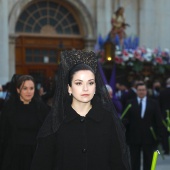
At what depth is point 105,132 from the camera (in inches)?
160

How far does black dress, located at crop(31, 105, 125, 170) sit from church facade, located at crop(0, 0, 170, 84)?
14.2 meters

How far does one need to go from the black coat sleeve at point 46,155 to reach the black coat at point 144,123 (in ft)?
15.2

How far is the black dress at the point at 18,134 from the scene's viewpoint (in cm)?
656

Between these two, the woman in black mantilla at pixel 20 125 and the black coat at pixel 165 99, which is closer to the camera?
the woman in black mantilla at pixel 20 125

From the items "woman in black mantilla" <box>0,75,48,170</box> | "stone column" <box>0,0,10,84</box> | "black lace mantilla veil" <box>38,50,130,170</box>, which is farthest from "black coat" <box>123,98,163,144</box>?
"stone column" <box>0,0,10,84</box>

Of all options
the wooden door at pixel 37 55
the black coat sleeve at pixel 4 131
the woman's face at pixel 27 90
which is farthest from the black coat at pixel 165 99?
the wooden door at pixel 37 55

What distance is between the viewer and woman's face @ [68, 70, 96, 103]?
3.89 meters

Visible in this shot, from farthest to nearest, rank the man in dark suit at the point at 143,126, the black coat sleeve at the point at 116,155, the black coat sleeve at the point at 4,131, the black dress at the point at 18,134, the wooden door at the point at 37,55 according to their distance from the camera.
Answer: the wooden door at the point at 37,55 < the man in dark suit at the point at 143,126 < the black coat sleeve at the point at 4,131 < the black dress at the point at 18,134 < the black coat sleeve at the point at 116,155

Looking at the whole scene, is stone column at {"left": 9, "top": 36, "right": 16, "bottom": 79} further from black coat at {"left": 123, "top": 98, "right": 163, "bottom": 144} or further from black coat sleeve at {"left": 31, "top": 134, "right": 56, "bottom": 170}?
black coat sleeve at {"left": 31, "top": 134, "right": 56, "bottom": 170}

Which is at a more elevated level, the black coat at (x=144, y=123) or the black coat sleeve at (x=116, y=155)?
the black coat sleeve at (x=116, y=155)

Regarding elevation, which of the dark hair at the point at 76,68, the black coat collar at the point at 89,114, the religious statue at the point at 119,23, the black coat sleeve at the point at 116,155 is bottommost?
the black coat sleeve at the point at 116,155

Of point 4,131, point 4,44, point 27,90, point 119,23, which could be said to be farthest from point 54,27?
point 4,131

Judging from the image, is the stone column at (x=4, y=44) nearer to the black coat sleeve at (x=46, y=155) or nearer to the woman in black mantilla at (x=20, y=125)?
the woman in black mantilla at (x=20, y=125)

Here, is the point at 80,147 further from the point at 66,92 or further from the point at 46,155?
the point at 66,92
